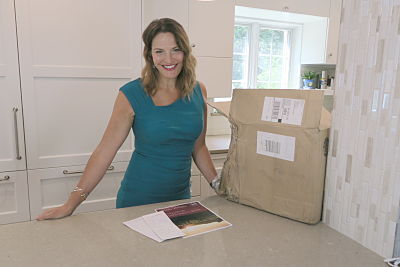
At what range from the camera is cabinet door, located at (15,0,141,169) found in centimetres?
179

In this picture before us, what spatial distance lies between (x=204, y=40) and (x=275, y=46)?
135 centimetres

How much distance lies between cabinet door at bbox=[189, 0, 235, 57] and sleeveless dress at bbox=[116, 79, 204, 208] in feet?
3.71

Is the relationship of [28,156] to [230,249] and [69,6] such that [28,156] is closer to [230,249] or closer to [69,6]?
[69,6]

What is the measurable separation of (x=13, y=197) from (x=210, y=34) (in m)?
1.68

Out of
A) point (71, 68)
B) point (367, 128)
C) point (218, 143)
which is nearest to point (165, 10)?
point (71, 68)

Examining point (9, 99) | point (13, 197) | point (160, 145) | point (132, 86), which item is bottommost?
point (13, 197)

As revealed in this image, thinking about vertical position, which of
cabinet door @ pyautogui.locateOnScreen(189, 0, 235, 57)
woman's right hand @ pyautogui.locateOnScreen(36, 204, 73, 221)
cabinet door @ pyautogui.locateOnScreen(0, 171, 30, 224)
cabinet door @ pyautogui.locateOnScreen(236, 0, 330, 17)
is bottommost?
cabinet door @ pyautogui.locateOnScreen(0, 171, 30, 224)

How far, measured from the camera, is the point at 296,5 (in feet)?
9.58

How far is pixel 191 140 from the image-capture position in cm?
136

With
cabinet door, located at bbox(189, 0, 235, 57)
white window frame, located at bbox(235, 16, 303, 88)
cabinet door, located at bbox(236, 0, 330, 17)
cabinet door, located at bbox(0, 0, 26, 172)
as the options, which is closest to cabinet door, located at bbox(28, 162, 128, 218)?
cabinet door, located at bbox(0, 0, 26, 172)

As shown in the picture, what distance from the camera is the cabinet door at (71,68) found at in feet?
5.88

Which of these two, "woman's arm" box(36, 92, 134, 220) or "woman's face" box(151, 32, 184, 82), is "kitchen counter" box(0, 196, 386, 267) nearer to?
"woman's arm" box(36, 92, 134, 220)

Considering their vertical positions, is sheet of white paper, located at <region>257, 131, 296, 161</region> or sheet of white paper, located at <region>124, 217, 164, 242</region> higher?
sheet of white paper, located at <region>257, 131, 296, 161</region>

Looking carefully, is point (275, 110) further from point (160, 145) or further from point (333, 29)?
point (333, 29)
